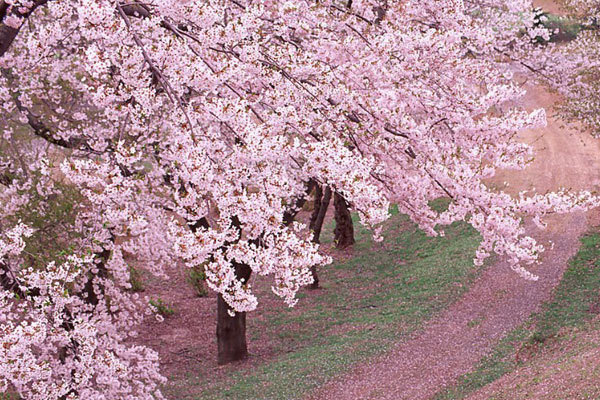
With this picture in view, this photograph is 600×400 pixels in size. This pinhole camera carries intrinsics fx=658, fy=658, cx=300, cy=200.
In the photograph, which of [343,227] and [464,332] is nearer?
[464,332]

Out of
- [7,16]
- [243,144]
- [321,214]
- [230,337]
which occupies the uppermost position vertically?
[7,16]

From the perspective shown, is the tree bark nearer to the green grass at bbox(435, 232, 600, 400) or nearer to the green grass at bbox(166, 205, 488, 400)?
the green grass at bbox(166, 205, 488, 400)

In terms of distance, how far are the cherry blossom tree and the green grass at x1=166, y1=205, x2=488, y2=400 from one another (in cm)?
256

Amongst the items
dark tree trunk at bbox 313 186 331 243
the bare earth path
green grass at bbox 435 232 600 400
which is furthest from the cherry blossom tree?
dark tree trunk at bbox 313 186 331 243

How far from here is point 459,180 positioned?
8664mm

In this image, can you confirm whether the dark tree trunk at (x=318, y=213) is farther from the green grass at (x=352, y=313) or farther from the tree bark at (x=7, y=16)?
the tree bark at (x=7, y=16)

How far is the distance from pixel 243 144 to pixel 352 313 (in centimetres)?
1140

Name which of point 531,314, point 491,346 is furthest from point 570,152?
point 491,346

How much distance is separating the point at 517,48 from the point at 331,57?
1606 centimetres

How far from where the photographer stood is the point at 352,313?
56.9 ft

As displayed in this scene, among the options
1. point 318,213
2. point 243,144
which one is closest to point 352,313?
point 318,213

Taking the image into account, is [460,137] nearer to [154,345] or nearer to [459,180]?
[459,180]

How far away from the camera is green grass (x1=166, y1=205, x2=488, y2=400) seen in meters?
12.9

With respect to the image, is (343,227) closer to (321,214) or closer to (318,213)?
(318,213)
